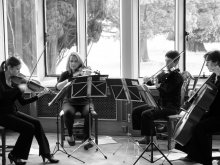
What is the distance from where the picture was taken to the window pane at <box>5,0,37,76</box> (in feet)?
A: 20.1

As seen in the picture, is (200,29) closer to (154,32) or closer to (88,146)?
(154,32)

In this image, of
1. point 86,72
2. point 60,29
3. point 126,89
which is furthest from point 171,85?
point 60,29

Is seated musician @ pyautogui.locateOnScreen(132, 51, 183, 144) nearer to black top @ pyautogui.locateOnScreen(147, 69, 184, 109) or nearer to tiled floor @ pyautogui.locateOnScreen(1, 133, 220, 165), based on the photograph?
black top @ pyautogui.locateOnScreen(147, 69, 184, 109)

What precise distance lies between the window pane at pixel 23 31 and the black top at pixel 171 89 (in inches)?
93.1

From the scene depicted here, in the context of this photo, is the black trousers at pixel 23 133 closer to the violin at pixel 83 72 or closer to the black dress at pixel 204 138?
the violin at pixel 83 72

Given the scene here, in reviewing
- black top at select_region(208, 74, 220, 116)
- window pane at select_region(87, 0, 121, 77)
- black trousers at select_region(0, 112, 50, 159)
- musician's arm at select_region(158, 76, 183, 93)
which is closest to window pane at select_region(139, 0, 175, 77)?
window pane at select_region(87, 0, 121, 77)

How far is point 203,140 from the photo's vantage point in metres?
3.88

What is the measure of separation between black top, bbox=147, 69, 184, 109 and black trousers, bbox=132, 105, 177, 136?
9 centimetres

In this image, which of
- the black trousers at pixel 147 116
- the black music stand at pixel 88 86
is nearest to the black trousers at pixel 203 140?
the black trousers at pixel 147 116

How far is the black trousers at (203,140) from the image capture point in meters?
3.87

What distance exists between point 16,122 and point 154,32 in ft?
8.28

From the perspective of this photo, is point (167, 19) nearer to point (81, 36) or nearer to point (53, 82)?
point (81, 36)

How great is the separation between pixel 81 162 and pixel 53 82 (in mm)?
1972

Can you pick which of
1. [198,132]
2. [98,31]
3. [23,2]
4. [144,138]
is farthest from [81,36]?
[198,132]
